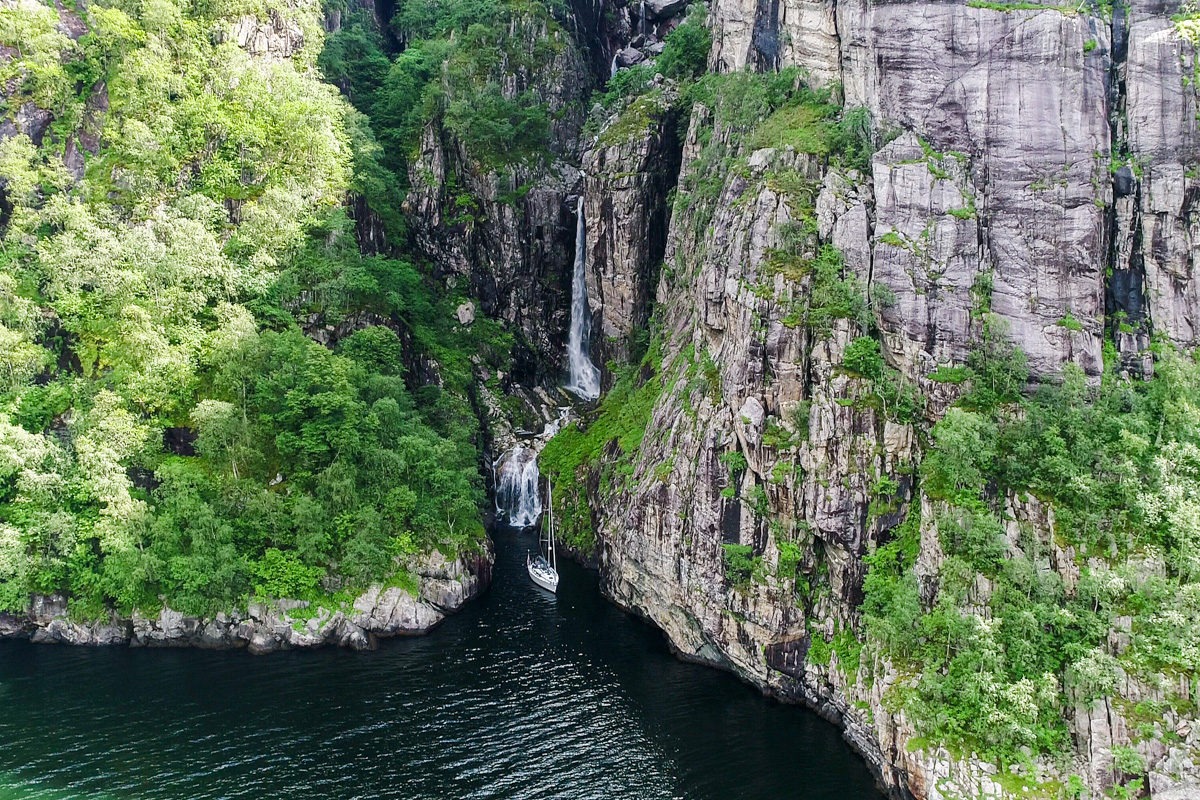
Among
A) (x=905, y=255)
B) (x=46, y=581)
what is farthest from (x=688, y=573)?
(x=46, y=581)

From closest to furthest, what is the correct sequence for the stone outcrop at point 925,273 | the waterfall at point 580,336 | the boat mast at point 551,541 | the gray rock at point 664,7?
1. the stone outcrop at point 925,273
2. the boat mast at point 551,541
3. the waterfall at point 580,336
4. the gray rock at point 664,7

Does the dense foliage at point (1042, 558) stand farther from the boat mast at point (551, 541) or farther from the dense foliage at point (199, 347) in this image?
the dense foliage at point (199, 347)

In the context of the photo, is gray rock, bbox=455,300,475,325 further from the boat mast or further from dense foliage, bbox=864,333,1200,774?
dense foliage, bbox=864,333,1200,774

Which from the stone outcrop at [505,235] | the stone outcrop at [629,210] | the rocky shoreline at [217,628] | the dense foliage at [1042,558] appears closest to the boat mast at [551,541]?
the rocky shoreline at [217,628]

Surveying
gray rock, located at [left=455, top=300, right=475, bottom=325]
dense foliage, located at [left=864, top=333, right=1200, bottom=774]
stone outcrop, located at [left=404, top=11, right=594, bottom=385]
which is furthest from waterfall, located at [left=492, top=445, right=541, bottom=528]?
dense foliage, located at [left=864, top=333, right=1200, bottom=774]

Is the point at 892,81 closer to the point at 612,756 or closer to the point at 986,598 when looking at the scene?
the point at 986,598

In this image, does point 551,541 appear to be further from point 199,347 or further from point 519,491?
point 199,347

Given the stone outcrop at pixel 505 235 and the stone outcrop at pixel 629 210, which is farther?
the stone outcrop at pixel 505 235
